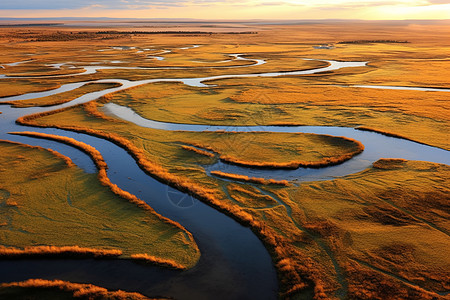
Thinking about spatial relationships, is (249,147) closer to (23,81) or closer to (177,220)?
(177,220)

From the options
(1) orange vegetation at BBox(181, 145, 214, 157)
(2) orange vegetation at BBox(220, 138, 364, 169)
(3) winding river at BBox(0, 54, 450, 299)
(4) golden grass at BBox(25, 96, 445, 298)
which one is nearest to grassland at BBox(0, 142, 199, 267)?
(3) winding river at BBox(0, 54, 450, 299)

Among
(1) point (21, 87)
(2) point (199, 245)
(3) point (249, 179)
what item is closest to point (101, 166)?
(3) point (249, 179)

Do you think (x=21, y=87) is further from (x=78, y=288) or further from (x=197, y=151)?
(x=78, y=288)

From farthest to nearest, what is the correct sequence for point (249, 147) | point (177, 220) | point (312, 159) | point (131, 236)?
point (249, 147), point (312, 159), point (177, 220), point (131, 236)

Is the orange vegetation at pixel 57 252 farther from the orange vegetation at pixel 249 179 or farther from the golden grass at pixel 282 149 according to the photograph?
the golden grass at pixel 282 149

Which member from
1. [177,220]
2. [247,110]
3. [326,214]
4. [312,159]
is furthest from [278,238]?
[247,110]

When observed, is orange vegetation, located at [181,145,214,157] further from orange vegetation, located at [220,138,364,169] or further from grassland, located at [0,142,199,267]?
grassland, located at [0,142,199,267]
